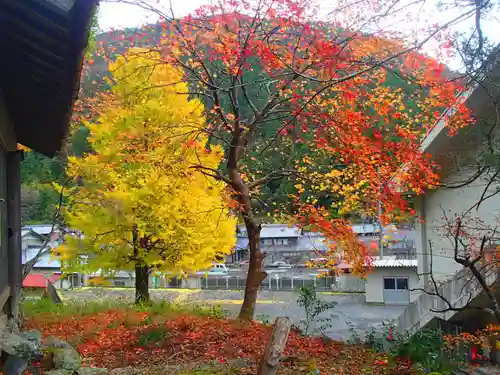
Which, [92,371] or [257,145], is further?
[257,145]

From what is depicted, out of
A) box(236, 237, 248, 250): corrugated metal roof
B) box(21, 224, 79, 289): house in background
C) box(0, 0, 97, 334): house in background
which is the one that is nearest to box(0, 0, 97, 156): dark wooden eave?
box(0, 0, 97, 334): house in background

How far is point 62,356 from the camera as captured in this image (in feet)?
18.9

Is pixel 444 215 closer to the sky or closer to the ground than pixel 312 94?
closer to the ground

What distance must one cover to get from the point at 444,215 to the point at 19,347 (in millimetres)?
11276

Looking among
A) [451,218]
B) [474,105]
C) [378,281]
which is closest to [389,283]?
[378,281]

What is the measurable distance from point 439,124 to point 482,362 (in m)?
5.96

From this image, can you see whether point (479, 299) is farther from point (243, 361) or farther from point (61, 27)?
point (61, 27)

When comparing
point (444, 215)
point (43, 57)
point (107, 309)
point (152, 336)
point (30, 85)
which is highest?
point (30, 85)

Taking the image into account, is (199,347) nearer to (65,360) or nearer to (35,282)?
(65,360)

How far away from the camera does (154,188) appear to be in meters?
13.2

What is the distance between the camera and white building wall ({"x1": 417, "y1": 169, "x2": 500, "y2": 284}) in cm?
1256

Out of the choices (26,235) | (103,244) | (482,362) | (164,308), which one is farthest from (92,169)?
(26,235)

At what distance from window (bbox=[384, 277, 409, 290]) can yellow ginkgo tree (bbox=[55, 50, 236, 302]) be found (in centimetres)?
1444

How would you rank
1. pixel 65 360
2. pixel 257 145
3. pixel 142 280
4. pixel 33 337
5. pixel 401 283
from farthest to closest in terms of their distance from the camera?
1. pixel 401 283
2. pixel 142 280
3. pixel 257 145
4. pixel 65 360
5. pixel 33 337
